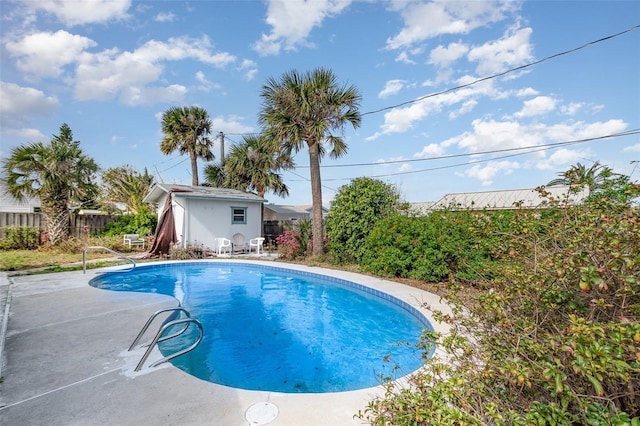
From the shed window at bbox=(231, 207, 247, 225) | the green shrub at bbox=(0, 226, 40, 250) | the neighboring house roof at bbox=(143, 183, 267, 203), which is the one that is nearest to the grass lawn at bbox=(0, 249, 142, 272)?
the green shrub at bbox=(0, 226, 40, 250)

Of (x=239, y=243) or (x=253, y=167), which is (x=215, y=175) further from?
(x=239, y=243)

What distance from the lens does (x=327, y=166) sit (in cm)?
2564

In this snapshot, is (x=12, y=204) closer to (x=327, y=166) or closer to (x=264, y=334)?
(x=327, y=166)

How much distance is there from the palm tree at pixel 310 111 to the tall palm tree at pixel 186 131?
10.4 meters

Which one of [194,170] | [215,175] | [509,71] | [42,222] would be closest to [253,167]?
[215,175]

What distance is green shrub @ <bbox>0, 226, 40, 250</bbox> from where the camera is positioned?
45.9ft

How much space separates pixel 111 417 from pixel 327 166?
78.0 ft

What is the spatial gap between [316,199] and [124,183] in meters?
20.4

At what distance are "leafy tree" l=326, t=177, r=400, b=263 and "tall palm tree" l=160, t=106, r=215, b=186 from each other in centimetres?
1383

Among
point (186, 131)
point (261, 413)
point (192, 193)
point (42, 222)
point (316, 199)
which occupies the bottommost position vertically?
point (261, 413)

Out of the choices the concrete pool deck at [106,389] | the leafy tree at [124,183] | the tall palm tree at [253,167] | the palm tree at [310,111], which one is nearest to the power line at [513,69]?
the palm tree at [310,111]

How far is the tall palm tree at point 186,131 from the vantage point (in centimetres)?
2089

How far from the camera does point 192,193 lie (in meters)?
14.9

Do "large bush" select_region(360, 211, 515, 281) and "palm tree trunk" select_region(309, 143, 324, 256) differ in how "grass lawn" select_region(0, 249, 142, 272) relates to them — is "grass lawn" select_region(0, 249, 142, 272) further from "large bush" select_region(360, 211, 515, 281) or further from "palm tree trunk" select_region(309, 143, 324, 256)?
"large bush" select_region(360, 211, 515, 281)
